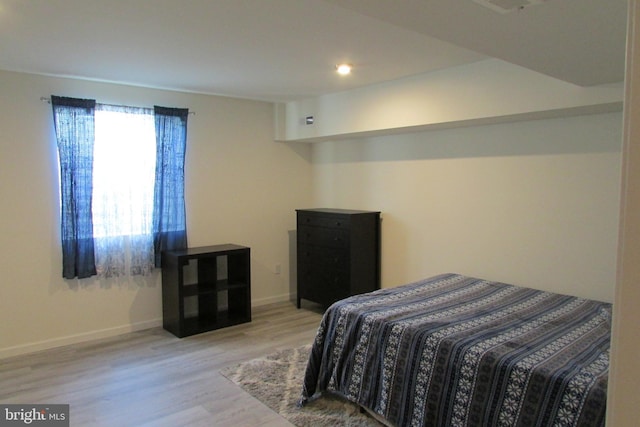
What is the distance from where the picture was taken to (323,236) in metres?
4.69

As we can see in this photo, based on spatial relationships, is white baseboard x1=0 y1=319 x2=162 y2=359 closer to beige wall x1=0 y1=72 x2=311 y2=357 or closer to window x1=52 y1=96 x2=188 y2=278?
beige wall x1=0 y1=72 x2=311 y2=357

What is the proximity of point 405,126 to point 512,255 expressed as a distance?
1.40 m

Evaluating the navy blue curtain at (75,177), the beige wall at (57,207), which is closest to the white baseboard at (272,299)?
the beige wall at (57,207)

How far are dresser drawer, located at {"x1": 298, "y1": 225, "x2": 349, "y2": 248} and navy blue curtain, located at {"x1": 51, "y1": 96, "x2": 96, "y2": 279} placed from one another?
2.10 metres

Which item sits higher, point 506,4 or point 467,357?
point 506,4

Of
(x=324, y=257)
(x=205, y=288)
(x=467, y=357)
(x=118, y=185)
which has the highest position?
(x=118, y=185)

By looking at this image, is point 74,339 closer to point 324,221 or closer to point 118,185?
point 118,185

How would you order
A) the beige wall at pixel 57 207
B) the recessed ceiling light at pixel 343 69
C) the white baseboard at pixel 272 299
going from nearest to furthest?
the recessed ceiling light at pixel 343 69 → the beige wall at pixel 57 207 → the white baseboard at pixel 272 299

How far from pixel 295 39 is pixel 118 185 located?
92.0 inches

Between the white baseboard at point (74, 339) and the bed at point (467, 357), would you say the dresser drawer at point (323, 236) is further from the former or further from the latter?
the white baseboard at point (74, 339)

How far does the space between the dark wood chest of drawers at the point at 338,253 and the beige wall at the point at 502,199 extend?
7.5 inches

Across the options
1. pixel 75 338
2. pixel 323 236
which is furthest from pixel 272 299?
pixel 75 338

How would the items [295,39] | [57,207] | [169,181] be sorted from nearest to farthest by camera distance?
[295,39] < [57,207] < [169,181]

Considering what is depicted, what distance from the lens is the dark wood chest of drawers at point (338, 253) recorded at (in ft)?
14.6
